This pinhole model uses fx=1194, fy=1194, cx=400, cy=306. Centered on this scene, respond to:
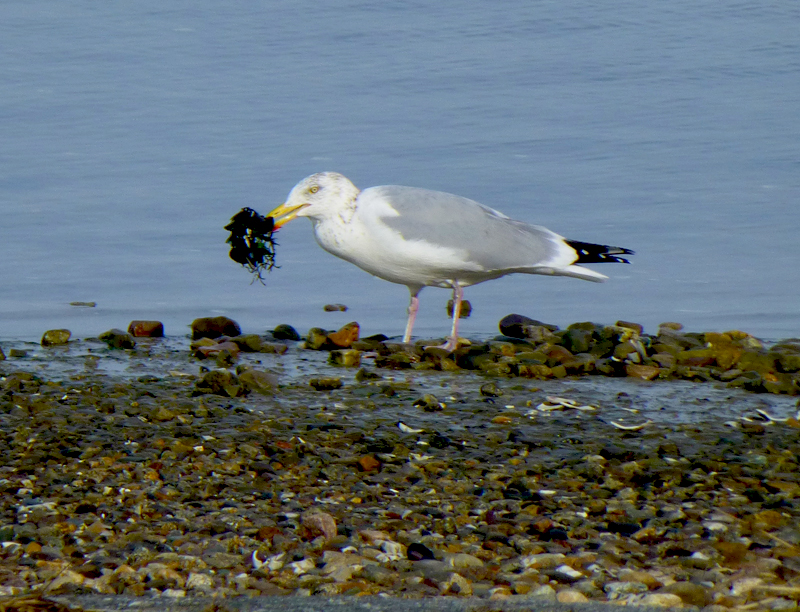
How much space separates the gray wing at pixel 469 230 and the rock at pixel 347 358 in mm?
784

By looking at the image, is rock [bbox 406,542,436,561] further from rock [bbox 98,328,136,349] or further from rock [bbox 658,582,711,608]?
rock [bbox 98,328,136,349]

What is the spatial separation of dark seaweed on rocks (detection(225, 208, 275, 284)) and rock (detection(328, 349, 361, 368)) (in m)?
0.97

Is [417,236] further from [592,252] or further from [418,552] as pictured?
[418,552]

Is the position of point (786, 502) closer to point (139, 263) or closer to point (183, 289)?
point (183, 289)

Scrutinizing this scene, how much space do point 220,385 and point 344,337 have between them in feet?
5.54

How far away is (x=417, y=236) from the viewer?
7.36 metres

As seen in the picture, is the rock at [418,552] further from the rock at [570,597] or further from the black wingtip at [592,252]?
the black wingtip at [592,252]

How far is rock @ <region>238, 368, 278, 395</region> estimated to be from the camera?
624 cm

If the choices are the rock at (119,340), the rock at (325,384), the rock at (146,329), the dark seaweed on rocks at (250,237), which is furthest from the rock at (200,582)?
the rock at (146,329)

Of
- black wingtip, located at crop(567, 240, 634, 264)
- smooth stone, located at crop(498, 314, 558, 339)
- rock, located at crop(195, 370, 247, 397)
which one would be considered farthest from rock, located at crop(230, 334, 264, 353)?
black wingtip, located at crop(567, 240, 634, 264)

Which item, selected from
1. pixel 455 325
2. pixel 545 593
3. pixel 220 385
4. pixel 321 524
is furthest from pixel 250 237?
pixel 545 593

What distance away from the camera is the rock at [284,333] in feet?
26.3

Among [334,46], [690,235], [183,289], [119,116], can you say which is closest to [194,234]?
[183,289]

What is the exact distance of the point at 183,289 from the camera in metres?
9.80
